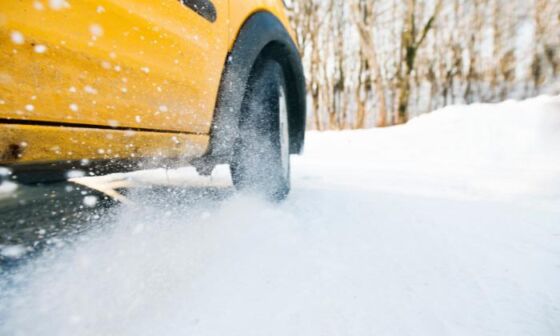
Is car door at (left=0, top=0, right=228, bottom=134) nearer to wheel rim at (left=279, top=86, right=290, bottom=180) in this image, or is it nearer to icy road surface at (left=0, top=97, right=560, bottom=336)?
icy road surface at (left=0, top=97, right=560, bottom=336)

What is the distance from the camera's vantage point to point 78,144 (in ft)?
2.98

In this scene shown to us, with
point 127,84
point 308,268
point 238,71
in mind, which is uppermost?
point 238,71

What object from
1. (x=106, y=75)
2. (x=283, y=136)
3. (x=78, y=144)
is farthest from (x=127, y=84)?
(x=283, y=136)

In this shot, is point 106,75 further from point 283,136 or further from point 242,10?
point 283,136

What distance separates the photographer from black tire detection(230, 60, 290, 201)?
182 centimetres

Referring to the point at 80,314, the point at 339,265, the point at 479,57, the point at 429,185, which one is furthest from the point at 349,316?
the point at 479,57

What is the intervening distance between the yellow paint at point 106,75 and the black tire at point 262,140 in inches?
16.8

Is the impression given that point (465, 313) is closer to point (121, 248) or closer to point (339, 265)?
point (339, 265)

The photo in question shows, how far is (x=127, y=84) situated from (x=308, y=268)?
813 millimetres

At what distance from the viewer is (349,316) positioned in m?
0.93

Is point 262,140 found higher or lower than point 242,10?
lower

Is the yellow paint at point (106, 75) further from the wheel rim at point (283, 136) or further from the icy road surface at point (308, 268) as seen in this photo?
the wheel rim at point (283, 136)

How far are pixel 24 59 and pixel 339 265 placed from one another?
106 centimetres

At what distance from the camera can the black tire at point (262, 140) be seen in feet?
5.98
